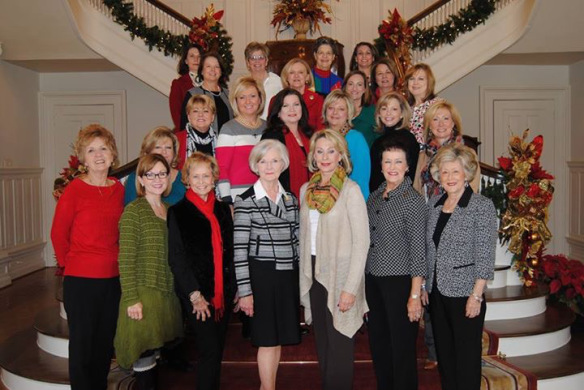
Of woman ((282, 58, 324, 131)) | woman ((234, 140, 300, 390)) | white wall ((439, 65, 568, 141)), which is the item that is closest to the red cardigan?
woman ((282, 58, 324, 131))

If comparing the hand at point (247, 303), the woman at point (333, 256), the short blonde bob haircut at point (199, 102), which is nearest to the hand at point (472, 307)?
the woman at point (333, 256)

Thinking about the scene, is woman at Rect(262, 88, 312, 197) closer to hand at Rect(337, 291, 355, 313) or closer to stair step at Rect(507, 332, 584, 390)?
hand at Rect(337, 291, 355, 313)

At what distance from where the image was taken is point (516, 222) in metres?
5.24

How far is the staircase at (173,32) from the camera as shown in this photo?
7.40m

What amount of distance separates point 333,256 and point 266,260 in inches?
14.2

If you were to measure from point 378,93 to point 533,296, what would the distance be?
2220mm

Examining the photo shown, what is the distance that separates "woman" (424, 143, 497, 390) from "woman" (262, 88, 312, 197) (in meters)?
0.90

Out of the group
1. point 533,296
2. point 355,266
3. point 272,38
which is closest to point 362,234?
point 355,266

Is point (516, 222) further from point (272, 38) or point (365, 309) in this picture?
point (272, 38)

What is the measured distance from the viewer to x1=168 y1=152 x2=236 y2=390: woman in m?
3.03

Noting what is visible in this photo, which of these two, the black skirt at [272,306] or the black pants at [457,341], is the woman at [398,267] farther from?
the black skirt at [272,306]

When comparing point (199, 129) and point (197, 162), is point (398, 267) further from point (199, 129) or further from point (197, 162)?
point (199, 129)

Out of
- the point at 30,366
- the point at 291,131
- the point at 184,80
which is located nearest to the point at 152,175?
the point at 291,131

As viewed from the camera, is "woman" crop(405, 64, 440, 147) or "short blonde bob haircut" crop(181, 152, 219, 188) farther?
"woman" crop(405, 64, 440, 147)
